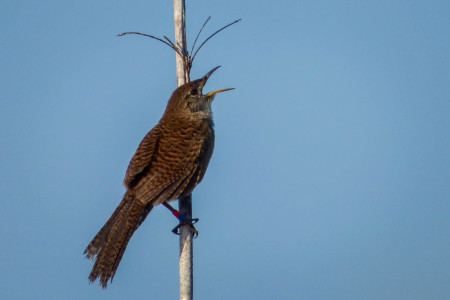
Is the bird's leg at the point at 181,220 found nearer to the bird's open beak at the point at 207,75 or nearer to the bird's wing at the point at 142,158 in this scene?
the bird's wing at the point at 142,158

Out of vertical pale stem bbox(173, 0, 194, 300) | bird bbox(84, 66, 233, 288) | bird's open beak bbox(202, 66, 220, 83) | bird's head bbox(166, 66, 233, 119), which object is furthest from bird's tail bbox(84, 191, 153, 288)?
bird's open beak bbox(202, 66, 220, 83)

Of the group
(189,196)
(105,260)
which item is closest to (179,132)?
(189,196)

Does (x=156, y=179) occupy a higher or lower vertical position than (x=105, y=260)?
higher

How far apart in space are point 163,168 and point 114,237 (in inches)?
30.9

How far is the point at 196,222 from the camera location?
5.63 meters

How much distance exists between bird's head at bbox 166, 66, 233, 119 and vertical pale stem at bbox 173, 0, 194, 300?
1.14 ft

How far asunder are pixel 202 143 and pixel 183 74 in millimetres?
657

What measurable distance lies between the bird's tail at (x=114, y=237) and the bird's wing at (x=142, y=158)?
0.15 m

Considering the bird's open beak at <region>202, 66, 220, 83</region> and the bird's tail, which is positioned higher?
the bird's open beak at <region>202, 66, 220, 83</region>

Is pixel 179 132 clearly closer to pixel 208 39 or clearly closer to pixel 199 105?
pixel 199 105

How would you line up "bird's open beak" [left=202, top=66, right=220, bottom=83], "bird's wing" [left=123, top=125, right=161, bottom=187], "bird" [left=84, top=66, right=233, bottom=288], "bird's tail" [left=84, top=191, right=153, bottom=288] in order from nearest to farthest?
"bird's tail" [left=84, top=191, right=153, bottom=288], "bird" [left=84, top=66, right=233, bottom=288], "bird's wing" [left=123, top=125, right=161, bottom=187], "bird's open beak" [left=202, top=66, right=220, bottom=83]

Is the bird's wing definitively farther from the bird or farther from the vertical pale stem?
the vertical pale stem

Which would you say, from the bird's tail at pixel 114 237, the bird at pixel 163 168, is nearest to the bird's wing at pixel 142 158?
the bird at pixel 163 168

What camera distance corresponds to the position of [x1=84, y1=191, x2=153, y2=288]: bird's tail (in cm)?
493
